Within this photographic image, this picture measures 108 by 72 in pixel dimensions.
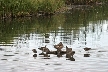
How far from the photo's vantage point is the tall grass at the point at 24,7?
42.6 meters

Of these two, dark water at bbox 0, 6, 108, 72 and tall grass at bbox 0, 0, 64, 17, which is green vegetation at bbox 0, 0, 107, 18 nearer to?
tall grass at bbox 0, 0, 64, 17

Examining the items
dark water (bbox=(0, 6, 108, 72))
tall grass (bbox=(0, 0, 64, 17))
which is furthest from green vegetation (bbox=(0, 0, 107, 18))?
dark water (bbox=(0, 6, 108, 72))

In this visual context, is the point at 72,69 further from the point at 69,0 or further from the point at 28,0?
the point at 69,0

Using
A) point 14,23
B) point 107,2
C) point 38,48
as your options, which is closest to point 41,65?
point 38,48

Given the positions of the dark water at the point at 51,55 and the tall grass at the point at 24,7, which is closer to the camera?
the dark water at the point at 51,55

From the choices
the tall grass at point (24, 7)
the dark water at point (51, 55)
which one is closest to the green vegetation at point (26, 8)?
the tall grass at point (24, 7)

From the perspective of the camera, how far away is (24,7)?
44188 millimetres

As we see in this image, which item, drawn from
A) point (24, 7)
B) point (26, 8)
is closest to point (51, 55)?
point (24, 7)

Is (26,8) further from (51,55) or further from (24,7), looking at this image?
(51,55)

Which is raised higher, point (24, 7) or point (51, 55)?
point (24, 7)

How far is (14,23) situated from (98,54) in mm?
19485

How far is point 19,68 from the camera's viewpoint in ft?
56.4

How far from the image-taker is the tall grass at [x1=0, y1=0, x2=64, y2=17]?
42594mm

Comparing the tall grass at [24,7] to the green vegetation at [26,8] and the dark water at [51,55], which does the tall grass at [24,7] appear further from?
the dark water at [51,55]
